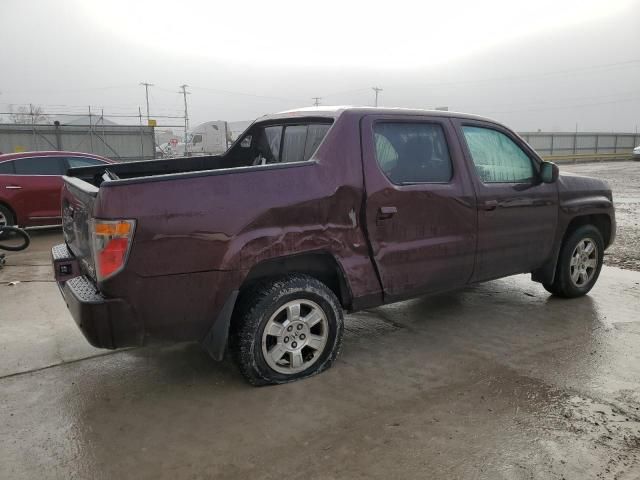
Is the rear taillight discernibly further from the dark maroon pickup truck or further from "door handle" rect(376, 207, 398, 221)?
"door handle" rect(376, 207, 398, 221)

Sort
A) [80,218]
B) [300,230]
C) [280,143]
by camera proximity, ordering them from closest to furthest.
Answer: [300,230]
[80,218]
[280,143]

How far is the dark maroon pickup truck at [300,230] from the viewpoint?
293 cm

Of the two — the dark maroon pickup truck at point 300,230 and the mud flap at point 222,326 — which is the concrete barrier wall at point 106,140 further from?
the mud flap at point 222,326

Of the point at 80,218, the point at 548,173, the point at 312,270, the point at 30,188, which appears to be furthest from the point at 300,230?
the point at 30,188

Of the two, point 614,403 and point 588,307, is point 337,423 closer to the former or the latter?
point 614,403

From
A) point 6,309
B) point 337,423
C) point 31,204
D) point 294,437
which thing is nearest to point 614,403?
point 337,423

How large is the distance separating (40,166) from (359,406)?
8.28m

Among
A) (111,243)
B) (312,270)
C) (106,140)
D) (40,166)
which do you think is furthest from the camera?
(106,140)

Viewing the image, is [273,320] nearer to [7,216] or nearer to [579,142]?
[7,216]

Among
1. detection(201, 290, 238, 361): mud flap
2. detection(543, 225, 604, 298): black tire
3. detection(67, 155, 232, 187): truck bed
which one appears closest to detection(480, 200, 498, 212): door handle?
detection(543, 225, 604, 298): black tire

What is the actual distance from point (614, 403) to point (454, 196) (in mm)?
1765

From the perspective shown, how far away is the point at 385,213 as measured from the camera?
3623 mm

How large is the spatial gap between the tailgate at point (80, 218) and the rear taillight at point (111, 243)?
0.60 feet

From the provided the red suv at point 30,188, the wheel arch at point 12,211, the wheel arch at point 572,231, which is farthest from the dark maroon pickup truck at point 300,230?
the wheel arch at point 12,211
